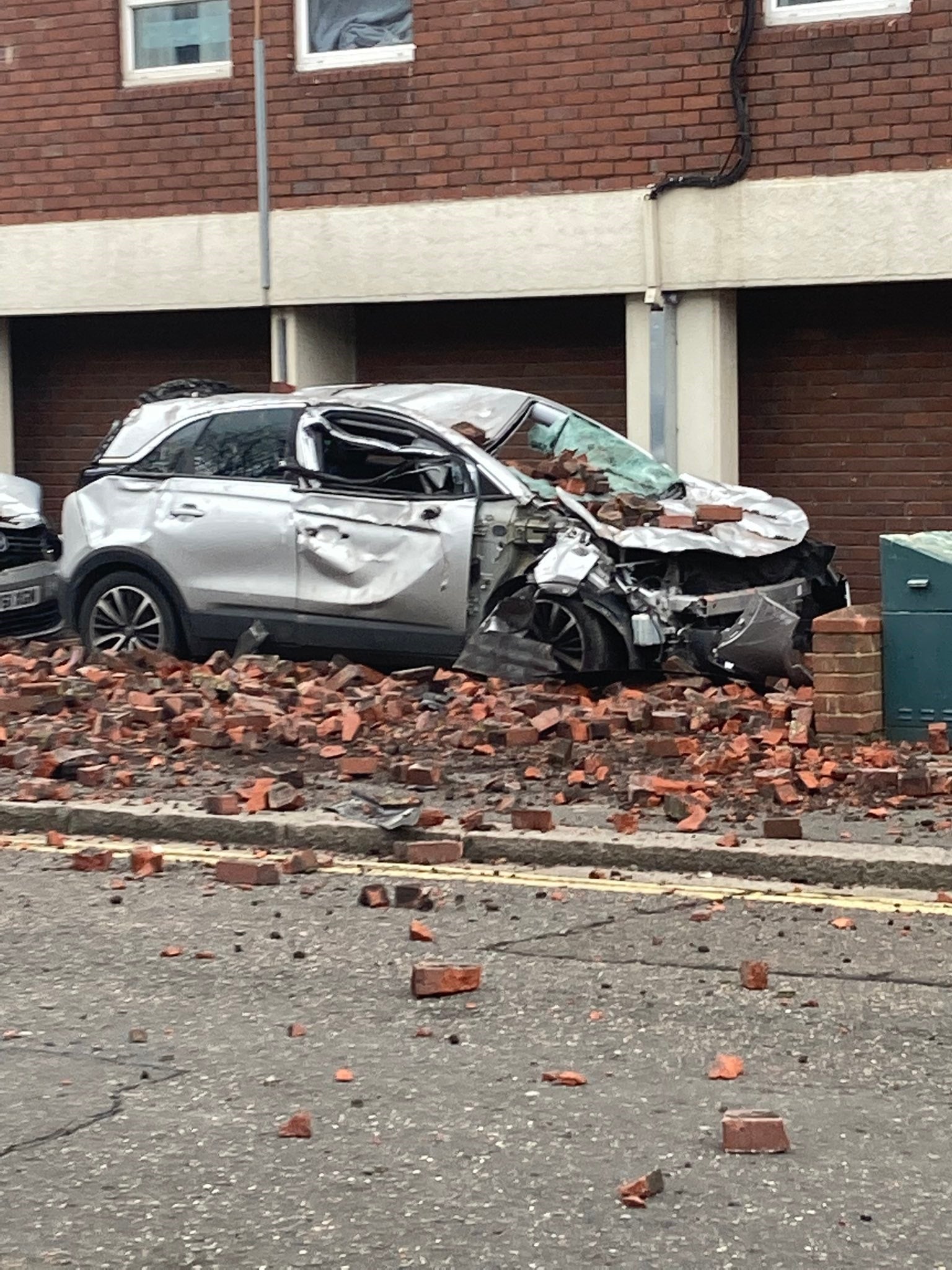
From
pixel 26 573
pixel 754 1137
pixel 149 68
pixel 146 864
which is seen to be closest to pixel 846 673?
pixel 146 864

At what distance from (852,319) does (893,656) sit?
19.9 ft

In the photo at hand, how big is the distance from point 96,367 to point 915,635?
10.1 m

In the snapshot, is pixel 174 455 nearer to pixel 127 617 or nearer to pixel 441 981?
pixel 127 617

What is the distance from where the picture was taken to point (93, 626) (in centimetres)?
1308

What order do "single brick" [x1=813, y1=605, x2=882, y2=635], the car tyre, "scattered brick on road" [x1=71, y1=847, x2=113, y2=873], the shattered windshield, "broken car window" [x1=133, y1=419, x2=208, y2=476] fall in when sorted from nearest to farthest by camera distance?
1. "scattered brick on road" [x1=71, y1=847, x2=113, y2=873]
2. "single brick" [x1=813, y1=605, x2=882, y2=635]
3. the car tyre
4. the shattered windshield
5. "broken car window" [x1=133, y1=419, x2=208, y2=476]

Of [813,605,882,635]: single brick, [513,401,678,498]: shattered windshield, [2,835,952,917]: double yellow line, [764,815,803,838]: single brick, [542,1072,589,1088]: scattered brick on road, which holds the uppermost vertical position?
[513,401,678,498]: shattered windshield

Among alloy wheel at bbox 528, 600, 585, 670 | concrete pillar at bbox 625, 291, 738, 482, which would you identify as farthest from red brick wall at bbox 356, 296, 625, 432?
alloy wheel at bbox 528, 600, 585, 670

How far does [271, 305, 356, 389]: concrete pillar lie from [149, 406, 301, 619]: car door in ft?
12.0

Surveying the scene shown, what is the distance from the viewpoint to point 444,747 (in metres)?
10.4

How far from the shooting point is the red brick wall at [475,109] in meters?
14.9

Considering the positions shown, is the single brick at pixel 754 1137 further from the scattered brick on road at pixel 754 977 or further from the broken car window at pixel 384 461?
the broken car window at pixel 384 461

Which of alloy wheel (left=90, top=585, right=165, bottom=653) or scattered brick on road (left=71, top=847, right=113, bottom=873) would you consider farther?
alloy wheel (left=90, top=585, right=165, bottom=653)

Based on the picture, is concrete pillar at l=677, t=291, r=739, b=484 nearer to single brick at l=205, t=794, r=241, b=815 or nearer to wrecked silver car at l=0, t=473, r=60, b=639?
wrecked silver car at l=0, t=473, r=60, b=639

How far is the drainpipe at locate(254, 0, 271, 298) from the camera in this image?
649 inches
